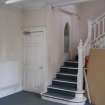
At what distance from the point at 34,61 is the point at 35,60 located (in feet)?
0.20

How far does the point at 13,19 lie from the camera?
21.1 ft

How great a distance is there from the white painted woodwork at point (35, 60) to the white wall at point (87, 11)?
2.53m

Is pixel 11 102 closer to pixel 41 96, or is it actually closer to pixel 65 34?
pixel 41 96

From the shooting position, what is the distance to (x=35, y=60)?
6.61m

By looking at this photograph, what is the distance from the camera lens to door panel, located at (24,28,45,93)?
644cm

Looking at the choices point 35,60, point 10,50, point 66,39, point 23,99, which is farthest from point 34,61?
point 66,39

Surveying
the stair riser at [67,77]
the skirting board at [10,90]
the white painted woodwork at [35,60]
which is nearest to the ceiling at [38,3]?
the white painted woodwork at [35,60]

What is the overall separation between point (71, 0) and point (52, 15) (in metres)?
0.94

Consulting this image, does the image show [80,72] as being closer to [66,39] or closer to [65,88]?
[65,88]

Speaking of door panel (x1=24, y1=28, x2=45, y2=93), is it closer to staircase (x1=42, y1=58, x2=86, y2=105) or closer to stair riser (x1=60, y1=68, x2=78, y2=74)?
staircase (x1=42, y1=58, x2=86, y2=105)

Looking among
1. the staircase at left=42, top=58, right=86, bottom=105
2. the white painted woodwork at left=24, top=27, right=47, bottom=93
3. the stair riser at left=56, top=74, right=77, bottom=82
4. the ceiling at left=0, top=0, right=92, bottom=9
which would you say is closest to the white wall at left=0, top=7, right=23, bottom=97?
the white painted woodwork at left=24, top=27, right=47, bottom=93

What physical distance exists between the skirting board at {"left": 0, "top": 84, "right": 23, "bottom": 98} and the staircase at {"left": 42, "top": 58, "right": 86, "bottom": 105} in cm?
119

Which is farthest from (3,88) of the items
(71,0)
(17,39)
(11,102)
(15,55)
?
(71,0)

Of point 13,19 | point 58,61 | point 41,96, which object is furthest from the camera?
point 58,61
